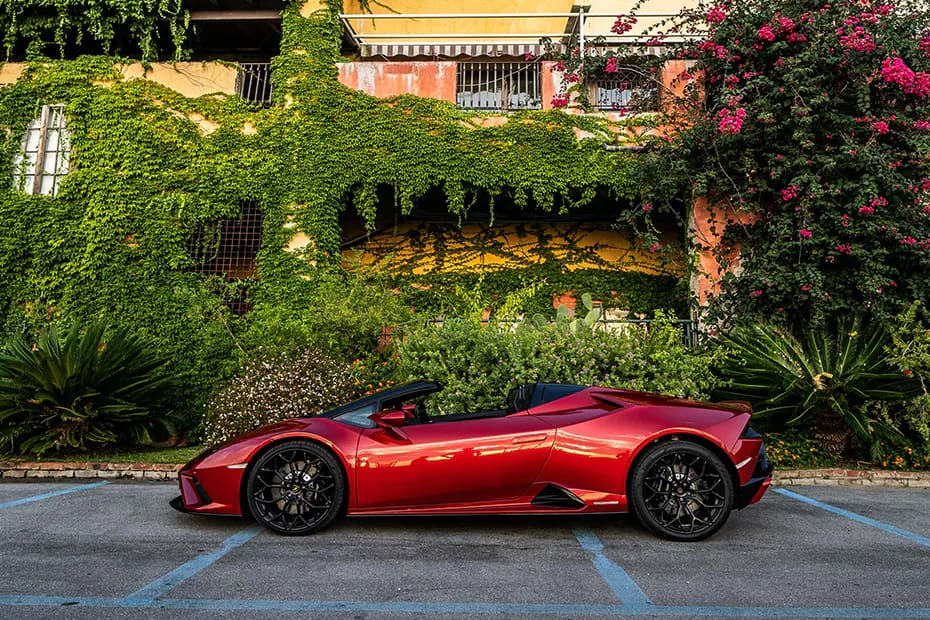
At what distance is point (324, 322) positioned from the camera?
31.7 feet

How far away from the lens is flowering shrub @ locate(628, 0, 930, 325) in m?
9.01

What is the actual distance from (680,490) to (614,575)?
3.35 ft

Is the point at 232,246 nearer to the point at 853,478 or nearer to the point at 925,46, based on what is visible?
the point at 853,478

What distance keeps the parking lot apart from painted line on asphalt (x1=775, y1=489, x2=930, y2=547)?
3cm

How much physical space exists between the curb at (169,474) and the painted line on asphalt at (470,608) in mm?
4326

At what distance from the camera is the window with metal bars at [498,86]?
12.0 metres

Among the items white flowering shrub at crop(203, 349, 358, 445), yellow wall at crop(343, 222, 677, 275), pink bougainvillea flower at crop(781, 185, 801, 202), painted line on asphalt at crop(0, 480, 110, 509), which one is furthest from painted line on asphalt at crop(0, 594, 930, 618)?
yellow wall at crop(343, 222, 677, 275)

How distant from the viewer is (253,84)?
12.6 metres

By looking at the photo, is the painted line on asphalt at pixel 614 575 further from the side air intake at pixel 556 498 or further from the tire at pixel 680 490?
the tire at pixel 680 490

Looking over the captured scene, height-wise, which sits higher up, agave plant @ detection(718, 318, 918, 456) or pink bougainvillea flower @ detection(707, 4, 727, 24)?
pink bougainvillea flower @ detection(707, 4, 727, 24)

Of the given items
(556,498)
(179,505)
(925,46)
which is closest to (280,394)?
(179,505)

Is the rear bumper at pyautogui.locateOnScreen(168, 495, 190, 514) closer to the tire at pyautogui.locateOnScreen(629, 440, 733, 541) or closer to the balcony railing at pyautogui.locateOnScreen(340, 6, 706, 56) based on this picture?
the tire at pyautogui.locateOnScreen(629, 440, 733, 541)

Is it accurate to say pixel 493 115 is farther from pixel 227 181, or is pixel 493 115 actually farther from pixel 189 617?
pixel 189 617

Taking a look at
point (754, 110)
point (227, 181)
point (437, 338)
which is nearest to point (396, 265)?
point (227, 181)
